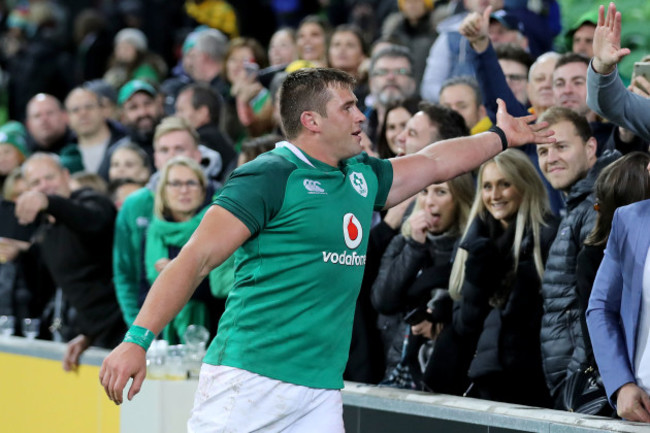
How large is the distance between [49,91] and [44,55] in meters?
0.46

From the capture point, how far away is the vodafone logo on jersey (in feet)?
14.8

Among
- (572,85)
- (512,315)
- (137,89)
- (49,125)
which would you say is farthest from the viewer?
(49,125)

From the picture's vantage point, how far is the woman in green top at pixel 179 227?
23.7 feet

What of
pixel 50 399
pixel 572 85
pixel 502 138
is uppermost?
pixel 572 85

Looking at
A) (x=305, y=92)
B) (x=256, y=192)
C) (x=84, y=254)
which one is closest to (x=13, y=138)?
(x=84, y=254)

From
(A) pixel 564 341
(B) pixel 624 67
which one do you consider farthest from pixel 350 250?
(B) pixel 624 67

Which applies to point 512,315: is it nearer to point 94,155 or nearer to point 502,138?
point 502,138

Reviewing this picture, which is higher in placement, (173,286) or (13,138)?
(13,138)

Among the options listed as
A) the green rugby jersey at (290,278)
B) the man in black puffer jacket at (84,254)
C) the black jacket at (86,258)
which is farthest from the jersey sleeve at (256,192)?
the black jacket at (86,258)

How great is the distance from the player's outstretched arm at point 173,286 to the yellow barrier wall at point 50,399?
2.46 meters

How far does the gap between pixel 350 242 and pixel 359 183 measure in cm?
→ 28

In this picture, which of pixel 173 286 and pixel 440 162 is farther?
pixel 440 162

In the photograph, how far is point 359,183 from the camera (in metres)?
4.66

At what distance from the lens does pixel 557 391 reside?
5.39 m
